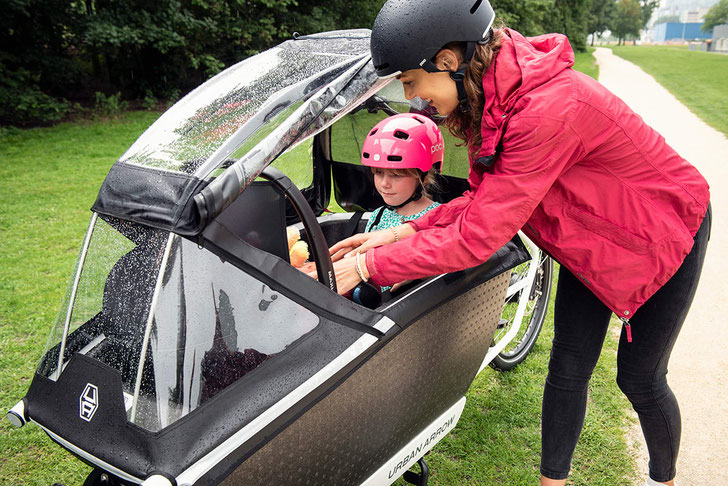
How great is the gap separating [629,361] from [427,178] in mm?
1165

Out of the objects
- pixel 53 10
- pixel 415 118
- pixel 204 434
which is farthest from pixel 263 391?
pixel 53 10

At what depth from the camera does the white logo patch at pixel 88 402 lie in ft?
4.90

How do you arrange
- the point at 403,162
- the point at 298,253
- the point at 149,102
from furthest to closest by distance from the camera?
1. the point at 149,102
2. the point at 403,162
3. the point at 298,253

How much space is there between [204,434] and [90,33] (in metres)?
11.4

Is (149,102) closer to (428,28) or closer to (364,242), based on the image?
(364,242)

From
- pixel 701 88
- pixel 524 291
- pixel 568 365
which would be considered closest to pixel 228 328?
pixel 568 365

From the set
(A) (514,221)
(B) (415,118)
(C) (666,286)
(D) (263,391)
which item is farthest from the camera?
(B) (415,118)

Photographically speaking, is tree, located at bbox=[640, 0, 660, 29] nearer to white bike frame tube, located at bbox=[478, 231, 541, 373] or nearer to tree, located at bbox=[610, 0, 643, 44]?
tree, located at bbox=[610, 0, 643, 44]

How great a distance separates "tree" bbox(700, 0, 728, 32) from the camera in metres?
87.6

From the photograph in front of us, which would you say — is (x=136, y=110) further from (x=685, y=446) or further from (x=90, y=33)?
(x=685, y=446)

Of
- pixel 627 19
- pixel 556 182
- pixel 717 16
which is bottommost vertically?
pixel 717 16

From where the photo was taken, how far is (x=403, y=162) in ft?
8.50

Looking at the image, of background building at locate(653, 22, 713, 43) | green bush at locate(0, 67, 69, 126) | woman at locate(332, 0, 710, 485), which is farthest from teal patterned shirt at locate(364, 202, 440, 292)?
background building at locate(653, 22, 713, 43)

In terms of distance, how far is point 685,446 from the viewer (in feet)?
9.13
